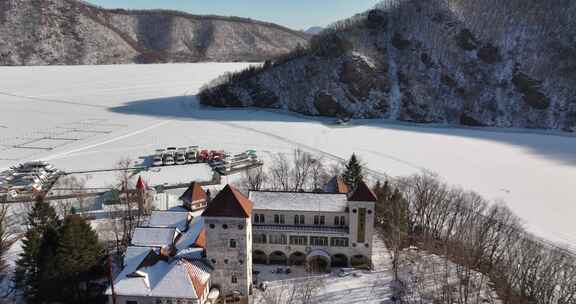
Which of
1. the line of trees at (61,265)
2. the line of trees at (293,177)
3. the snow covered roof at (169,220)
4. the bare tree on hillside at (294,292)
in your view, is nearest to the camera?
the line of trees at (61,265)

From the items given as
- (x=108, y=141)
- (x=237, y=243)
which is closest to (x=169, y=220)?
(x=237, y=243)

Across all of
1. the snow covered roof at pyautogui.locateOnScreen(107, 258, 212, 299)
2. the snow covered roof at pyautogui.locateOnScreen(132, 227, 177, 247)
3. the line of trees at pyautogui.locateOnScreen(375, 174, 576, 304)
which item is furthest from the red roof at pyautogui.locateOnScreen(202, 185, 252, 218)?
the line of trees at pyautogui.locateOnScreen(375, 174, 576, 304)

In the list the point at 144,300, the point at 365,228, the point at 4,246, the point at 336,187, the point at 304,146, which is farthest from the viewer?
the point at 304,146

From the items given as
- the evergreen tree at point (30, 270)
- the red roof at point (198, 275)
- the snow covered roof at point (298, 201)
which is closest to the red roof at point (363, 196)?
the snow covered roof at point (298, 201)

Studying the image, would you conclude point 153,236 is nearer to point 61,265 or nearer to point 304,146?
point 61,265

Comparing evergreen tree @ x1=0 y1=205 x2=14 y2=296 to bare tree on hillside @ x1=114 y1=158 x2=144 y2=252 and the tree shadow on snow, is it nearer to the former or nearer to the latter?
bare tree on hillside @ x1=114 y1=158 x2=144 y2=252

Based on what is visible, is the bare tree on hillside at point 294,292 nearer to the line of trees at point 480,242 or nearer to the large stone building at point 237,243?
the large stone building at point 237,243
